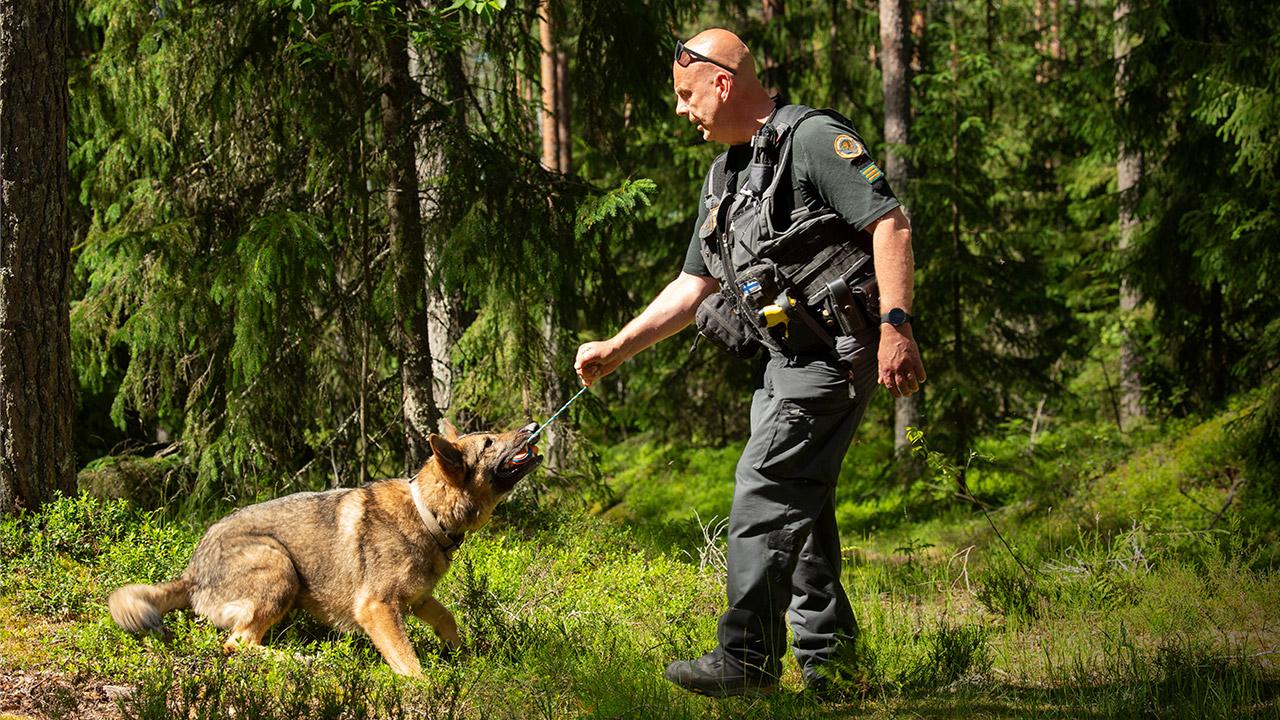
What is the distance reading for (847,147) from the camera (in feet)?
12.9

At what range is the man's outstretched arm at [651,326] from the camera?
4.55m

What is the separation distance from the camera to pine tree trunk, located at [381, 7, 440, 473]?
762 centimetres

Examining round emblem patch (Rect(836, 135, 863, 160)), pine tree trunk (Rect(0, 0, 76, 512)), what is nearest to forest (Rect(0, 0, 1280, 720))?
pine tree trunk (Rect(0, 0, 76, 512))

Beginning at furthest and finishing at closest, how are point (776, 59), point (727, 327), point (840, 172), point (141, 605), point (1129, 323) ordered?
point (776, 59), point (1129, 323), point (141, 605), point (727, 327), point (840, 172)

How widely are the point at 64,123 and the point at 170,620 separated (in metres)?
3.23

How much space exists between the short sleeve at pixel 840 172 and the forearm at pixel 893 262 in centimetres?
6

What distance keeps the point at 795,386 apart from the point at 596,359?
3.16ft

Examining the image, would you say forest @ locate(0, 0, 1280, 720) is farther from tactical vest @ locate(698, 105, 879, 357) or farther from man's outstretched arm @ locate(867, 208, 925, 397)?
man's outstretched arm @ locate(867, 208, 925, 397)

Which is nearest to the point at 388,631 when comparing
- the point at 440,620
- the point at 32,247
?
the point at 440,620

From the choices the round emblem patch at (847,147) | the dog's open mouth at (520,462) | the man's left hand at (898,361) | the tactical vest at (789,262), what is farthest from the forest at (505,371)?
the round emblem patch at (847,147)

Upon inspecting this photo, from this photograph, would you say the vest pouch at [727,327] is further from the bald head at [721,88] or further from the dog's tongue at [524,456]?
the dog's tongue at [524,456]

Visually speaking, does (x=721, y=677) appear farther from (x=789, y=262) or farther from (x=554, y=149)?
(x=554, y=149)

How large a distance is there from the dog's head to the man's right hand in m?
0.56

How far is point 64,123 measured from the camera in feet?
20.6
